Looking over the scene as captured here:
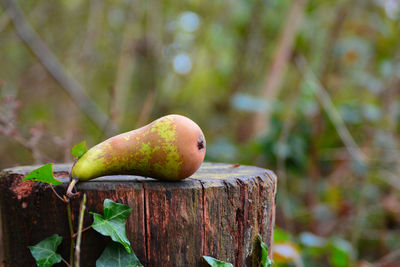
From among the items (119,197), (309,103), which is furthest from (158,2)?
(119,197)

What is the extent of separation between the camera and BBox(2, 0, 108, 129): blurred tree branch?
11.5 ft

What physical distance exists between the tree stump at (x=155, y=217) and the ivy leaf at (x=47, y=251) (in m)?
0.03

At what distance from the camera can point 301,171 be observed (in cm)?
425

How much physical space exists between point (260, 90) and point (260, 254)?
470cm

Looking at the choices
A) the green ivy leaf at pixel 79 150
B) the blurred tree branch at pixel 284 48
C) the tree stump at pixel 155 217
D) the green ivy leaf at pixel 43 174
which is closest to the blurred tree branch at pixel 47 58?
the blurred tree branch at pixel 284 48

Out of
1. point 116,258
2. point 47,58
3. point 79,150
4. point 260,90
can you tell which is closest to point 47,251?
point 116,258

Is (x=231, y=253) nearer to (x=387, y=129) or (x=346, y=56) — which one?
(x=387, y=129)

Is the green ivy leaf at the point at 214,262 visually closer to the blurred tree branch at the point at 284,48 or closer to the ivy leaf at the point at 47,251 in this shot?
the ivy leaf at the point at 47,251

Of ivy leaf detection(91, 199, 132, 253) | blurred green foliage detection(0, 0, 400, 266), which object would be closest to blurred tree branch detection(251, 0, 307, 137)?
blurred green foliage detection(0, 0, 400, 266)

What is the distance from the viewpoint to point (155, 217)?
118cm

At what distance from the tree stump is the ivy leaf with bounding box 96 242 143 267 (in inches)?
1.4

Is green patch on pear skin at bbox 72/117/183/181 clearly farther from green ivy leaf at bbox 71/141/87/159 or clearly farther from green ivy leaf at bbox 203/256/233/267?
green ivy leaf at bbox 203/256/233/267

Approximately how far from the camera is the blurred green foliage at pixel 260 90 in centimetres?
386

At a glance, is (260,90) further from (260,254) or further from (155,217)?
(155,217)
